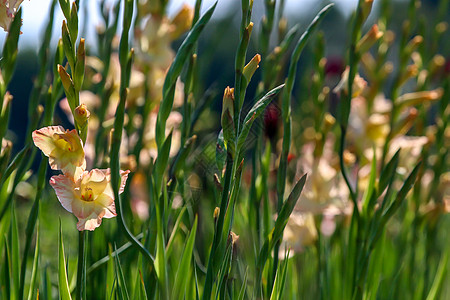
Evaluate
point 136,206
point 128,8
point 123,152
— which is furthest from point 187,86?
point 136,206

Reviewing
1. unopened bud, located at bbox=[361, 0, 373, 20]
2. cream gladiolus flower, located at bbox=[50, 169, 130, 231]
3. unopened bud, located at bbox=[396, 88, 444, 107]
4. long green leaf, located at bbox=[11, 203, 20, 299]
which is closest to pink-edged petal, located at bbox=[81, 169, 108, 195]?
cream gladiolus flower, located at bbox=[50, 169, 130, 231]

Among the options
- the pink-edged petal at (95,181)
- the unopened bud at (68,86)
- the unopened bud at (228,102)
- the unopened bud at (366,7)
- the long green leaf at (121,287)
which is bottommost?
the long green leaf at (121,287)

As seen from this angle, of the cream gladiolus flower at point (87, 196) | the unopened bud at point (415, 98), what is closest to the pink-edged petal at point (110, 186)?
the cream gladiolus flower at point (87, 196)

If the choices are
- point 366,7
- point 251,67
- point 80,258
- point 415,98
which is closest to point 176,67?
point 251,67

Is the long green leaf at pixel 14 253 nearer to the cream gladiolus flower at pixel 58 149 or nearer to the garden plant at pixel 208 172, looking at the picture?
the garden plant at pixel 208 172

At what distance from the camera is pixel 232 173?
1.78ft

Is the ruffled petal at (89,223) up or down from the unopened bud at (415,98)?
down

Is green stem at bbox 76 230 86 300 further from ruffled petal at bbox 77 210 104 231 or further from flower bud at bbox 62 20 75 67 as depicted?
flower bud at bbox 62 20 75 67

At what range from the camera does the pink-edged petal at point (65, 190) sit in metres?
0.57

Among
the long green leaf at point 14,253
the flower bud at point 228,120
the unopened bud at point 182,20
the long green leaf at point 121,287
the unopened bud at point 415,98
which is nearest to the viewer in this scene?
the flower bud at point 228,120

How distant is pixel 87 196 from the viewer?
0.59 meters

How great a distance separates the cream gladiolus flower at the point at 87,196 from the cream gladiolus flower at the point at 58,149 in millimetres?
14

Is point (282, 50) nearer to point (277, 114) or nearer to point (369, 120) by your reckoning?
point (277, 114)

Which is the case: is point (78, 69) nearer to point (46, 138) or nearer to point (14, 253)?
point (46, 138)
